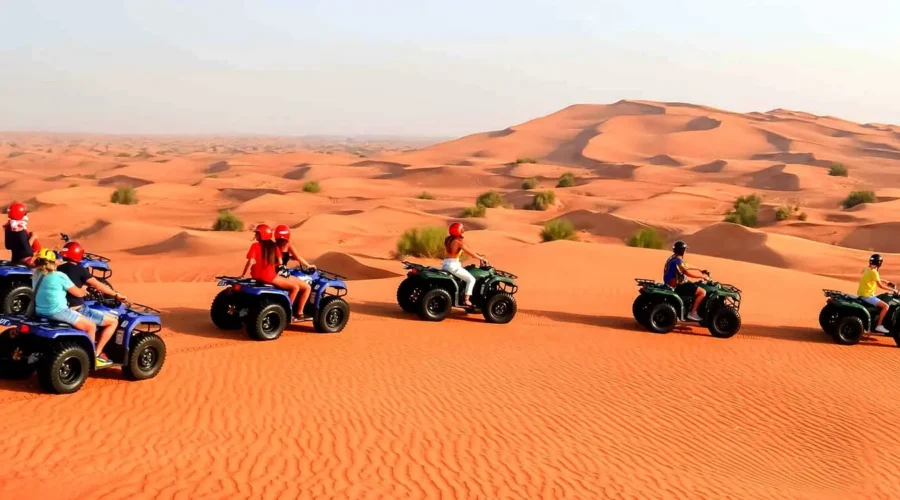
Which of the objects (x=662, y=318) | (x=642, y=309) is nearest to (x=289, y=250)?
(x=642, y=309)

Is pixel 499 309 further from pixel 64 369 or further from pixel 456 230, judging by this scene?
pixel 64 369

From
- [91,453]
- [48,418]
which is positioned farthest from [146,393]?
[91,453]

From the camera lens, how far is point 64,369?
752cm

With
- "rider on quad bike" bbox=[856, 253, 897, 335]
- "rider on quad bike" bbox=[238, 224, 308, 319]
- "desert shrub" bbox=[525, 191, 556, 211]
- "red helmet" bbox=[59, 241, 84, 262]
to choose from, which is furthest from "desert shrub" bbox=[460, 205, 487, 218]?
"red helmet" bbox=[59, 241, 84, 262]

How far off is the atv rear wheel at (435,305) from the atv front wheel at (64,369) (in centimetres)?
547

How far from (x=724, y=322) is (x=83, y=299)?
8.80 m

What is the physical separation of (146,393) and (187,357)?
152cm

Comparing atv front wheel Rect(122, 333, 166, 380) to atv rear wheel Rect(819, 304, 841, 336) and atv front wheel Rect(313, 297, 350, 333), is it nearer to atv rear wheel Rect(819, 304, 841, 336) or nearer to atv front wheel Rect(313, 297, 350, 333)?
atv front wheel Rect(313, 297, 350, 333)

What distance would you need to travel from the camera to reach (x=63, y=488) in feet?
18.1

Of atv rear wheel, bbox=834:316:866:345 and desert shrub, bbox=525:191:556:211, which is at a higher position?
desert shrub, bbox=525:191:556:211

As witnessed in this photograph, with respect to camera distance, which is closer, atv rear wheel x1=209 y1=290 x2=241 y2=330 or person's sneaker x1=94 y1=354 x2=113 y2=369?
person's sneaker x1=94 y1=354 x2=113 y2=369

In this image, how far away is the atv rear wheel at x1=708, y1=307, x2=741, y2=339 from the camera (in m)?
12.2

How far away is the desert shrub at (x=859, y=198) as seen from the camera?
38.8m

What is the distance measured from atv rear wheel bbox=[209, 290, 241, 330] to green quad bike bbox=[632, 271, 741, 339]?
588 centimetres
